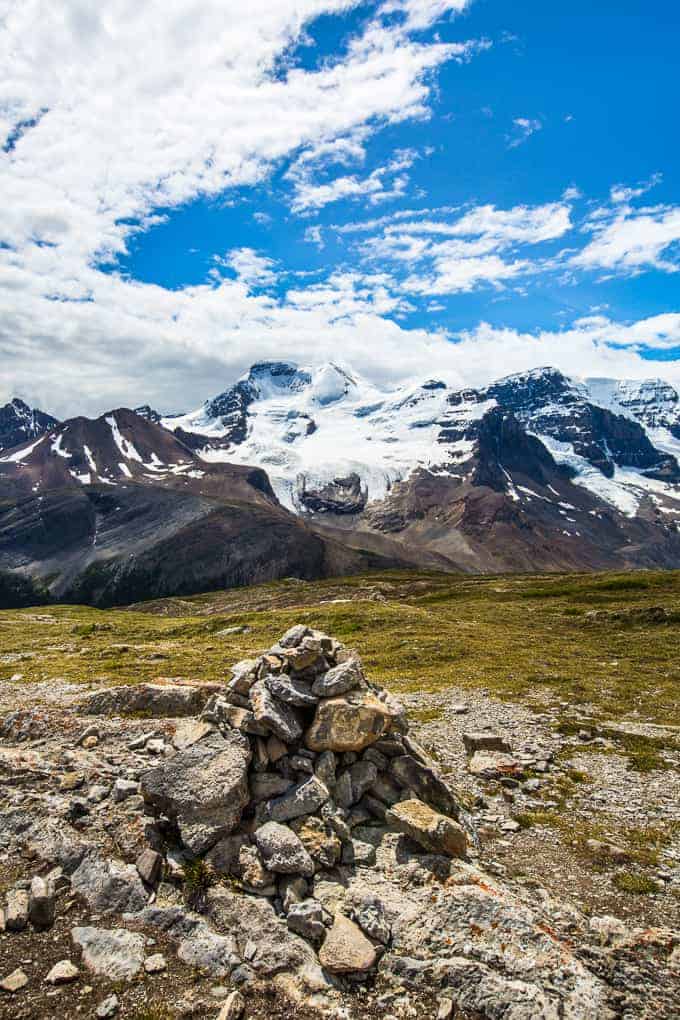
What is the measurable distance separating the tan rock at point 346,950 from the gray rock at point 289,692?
5.77 m

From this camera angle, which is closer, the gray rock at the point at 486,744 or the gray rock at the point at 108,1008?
the gray rock at the point at 108,1008

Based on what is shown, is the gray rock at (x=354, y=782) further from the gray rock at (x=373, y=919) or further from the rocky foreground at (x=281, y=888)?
the gray rock at (x=373, y=919)

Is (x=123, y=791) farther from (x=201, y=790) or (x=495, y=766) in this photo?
(x=495, y=766)

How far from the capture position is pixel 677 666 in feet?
152

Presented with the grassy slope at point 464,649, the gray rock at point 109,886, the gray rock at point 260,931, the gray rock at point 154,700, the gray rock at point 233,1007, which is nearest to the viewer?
the gray rock at point 233,1007

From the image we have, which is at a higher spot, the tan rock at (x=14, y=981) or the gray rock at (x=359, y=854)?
the tan rock at (x=14, y=981)

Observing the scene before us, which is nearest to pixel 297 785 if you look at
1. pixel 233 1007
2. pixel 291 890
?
pixel 291 890

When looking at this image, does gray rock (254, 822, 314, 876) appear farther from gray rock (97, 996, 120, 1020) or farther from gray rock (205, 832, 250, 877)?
gray rock (97, 996, 120, 1020)

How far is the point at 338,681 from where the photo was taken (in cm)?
1745

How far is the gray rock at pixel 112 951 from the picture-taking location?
11.3 m

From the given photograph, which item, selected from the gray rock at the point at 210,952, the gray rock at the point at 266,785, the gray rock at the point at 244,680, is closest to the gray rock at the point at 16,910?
the gray rock at the point at 210,952

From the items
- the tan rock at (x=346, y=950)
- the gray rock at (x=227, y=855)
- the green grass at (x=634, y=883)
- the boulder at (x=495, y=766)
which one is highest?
the gray rock at (x=227, y=855)

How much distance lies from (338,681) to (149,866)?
6.82 m

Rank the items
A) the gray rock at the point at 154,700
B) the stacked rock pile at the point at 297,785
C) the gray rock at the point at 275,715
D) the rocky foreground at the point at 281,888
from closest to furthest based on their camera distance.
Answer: the rocky foreground at the point at 281,888, the stacked rock pile at the point at 297,785, the gray rock at the point at 275,715, the gray rock at the point at 154,700
